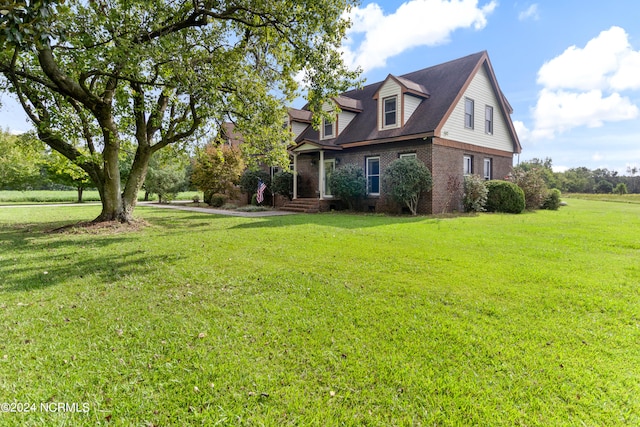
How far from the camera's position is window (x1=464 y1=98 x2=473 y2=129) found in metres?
15.3

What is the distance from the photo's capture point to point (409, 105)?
15.1 meters

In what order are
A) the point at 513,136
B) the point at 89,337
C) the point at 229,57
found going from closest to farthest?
the point at 89,337
the point at 229,57
the point at 513,136

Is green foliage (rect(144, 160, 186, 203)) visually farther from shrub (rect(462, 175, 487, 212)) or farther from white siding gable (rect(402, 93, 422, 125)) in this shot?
shrub (rect(462, 175, 487, 212))

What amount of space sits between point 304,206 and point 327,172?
7.94 ft

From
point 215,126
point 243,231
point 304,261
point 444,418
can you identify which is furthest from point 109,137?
point 444,418

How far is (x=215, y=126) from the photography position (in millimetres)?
10844

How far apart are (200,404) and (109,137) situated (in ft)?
31.9

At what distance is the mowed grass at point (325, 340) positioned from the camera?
206 centimetres

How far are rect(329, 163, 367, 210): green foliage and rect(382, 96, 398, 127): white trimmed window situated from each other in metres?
2.49

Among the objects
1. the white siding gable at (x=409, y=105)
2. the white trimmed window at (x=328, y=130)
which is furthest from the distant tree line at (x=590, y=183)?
the white trimmed window at (x=328, y=130)

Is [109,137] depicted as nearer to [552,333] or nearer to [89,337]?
[89,337]

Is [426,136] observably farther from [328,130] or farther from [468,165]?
[328,130]

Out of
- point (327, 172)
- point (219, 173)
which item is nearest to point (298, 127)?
point (327, 172)

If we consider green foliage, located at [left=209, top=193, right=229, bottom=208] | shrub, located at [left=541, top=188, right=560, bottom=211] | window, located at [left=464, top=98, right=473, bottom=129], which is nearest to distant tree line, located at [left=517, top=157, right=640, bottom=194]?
shrub, located at [left=541, top=188, right=560, bottom=211]
